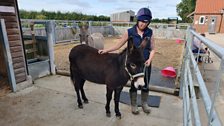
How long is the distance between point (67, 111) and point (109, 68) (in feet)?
3.56

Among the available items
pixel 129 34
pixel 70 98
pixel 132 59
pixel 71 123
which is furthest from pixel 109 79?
pixel 70 98

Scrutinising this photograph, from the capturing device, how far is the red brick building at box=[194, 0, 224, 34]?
2542 centimetres

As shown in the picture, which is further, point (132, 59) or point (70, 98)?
point (70, 98)

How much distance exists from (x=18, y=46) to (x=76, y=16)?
739 inches

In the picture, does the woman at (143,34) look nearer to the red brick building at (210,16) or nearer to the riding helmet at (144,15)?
the riding helmet at (144,15)

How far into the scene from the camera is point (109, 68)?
2623 mm

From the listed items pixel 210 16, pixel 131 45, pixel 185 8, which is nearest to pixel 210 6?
pixel 210 16

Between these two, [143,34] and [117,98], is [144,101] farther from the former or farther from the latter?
[143,34]

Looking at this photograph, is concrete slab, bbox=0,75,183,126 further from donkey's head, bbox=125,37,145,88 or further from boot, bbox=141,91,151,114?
donkey's head, bbox=125,37,145,88

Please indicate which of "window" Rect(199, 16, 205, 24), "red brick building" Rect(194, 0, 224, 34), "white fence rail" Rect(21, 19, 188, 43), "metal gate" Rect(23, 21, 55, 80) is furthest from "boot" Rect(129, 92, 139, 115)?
"window" Rect(199, 16, 205, 24)

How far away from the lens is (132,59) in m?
2.22

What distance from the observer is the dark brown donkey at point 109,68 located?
7.25 ft

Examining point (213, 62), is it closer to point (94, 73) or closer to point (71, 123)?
point (94, 73)

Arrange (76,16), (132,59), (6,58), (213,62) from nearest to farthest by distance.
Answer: (132,59)
(6,58)
(213,62)
(76,16)
